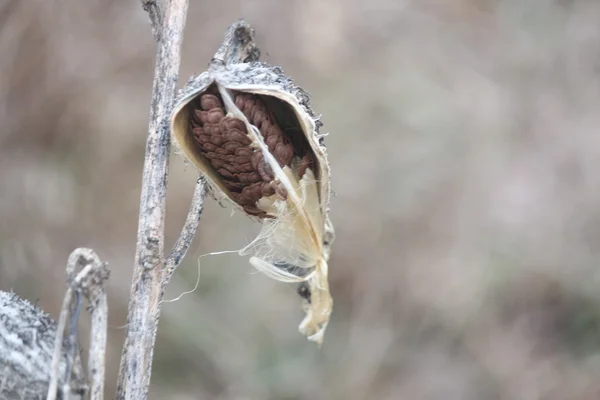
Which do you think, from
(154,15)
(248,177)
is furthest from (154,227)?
(154,15)

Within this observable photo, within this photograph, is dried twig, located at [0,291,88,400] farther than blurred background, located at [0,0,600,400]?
No

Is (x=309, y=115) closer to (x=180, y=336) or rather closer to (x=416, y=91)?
(x=180, y=336)

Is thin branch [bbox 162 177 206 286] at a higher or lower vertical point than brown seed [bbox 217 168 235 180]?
lower

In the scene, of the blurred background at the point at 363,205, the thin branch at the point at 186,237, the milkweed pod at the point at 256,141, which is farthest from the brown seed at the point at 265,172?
the blurred background at the point at 363,205

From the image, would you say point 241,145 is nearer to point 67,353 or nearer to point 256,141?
point 256,141

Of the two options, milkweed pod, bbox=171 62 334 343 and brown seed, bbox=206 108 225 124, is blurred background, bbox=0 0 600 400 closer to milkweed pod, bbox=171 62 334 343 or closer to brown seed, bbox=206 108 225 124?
milkweed pod, bbox=171 62 334 343

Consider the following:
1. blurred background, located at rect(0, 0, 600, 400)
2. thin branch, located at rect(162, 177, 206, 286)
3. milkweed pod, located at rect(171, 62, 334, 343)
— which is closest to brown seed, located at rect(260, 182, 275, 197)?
milkweed pod, located at rect(171, 62, 334, 343)

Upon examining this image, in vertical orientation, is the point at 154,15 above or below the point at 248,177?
above
